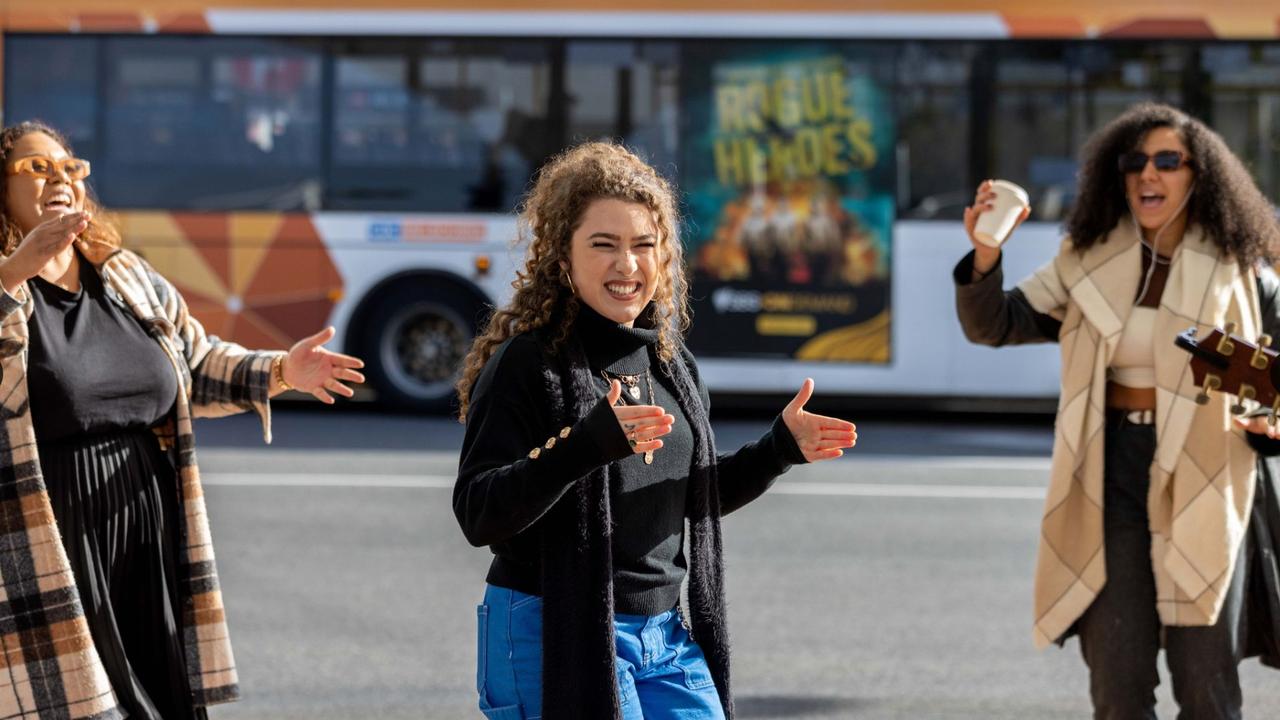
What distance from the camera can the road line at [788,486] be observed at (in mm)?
9758

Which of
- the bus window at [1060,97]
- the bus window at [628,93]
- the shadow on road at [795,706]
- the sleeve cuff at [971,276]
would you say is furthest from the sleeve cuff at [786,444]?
the bus window at [628,93]

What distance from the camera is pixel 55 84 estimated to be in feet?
43.4

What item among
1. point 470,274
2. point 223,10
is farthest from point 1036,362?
point 223,10

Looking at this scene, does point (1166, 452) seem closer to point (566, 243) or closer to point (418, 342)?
point (566, 243)

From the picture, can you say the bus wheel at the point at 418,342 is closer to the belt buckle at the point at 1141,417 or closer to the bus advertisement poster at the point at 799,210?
the bus advertisement poster at the point at 799,210

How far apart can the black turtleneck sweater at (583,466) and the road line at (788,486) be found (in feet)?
21.4

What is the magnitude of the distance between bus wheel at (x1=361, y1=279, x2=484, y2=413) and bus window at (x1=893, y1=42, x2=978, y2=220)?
10.9ft

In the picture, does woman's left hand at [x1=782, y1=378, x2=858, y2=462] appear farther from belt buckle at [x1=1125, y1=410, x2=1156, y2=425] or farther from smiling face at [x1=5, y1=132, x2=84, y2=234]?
smiling face at [x1=5, y1=132, x2=84, y2=234]

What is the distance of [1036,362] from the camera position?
40.2 feet

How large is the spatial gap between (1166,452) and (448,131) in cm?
953

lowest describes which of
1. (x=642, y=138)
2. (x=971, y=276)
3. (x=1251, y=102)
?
(x=971, y=276)

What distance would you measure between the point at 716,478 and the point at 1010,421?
10211mm

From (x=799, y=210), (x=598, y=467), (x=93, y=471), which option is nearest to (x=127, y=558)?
(x=93, y=471)

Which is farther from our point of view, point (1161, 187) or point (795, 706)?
point (795, 706)
